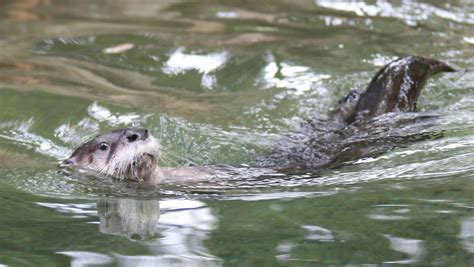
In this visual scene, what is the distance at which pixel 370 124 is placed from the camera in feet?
14.0

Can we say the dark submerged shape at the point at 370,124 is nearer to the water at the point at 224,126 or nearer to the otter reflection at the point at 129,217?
the water at the point at 224,126

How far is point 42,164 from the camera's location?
4.12 metres

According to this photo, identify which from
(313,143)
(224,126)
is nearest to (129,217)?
(313,143)

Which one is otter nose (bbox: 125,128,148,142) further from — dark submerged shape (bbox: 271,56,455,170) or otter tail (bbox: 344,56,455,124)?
otter tail (bbox: 344,56,455,124)

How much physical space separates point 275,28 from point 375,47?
1.23 metres

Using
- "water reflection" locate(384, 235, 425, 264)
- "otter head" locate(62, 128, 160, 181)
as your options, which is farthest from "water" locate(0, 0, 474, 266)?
"otter head" locate(62, 128, 160, 181)

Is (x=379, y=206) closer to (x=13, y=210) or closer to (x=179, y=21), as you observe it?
(x=13, y=210)

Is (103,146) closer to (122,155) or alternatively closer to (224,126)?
(122,155)

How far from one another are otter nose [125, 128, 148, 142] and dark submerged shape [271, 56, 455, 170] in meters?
0.77

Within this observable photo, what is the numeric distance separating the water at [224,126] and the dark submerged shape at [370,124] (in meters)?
0.18

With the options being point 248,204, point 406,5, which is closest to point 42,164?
point 248,204

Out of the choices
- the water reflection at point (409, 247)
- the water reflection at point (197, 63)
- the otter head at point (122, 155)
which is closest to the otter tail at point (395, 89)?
the otter head at point (122, 155)

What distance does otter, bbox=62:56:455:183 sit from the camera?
3562mm

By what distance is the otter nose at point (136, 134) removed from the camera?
3477mm
